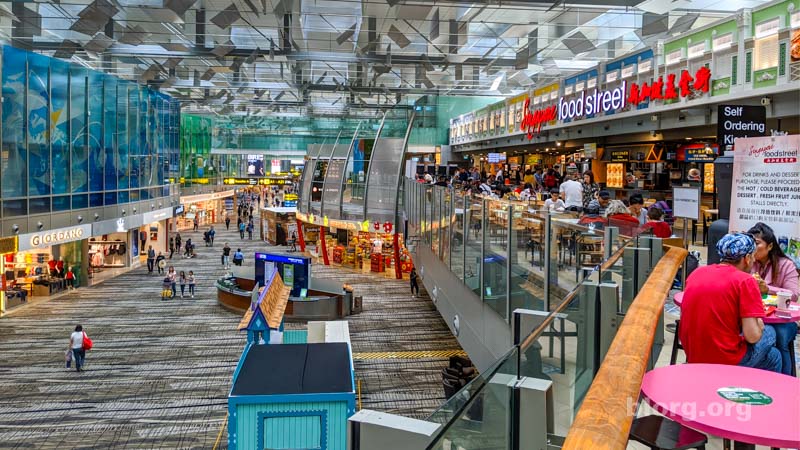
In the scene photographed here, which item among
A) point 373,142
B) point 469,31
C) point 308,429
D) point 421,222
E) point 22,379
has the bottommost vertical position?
point 22,379

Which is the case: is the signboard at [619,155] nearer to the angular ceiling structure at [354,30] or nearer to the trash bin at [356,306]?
the angular ceiling structure at [354,30]

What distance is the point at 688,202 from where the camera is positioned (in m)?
10.1

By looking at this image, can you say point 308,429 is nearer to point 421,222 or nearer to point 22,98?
point 421,222

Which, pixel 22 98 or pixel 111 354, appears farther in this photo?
pixel 22 98

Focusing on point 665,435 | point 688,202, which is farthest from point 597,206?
point 665,435

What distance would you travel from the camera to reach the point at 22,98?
19.8 metres

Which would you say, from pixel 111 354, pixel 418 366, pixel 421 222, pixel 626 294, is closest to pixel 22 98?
pixel 111 354

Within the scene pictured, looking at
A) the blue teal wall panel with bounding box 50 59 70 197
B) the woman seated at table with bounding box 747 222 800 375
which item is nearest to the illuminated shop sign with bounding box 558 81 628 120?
the woman seated at table with bounding box 747 222 800 375

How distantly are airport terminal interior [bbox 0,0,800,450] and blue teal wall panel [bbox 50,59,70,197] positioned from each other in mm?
145

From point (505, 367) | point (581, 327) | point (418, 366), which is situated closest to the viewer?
point (505, 367)

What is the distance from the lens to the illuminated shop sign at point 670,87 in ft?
46.8

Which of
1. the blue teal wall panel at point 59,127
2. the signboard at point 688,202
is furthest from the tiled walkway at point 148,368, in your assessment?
the signboard at point 688,202

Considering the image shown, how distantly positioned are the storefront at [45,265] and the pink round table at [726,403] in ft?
69.4

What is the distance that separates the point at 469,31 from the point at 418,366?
40.9ft
